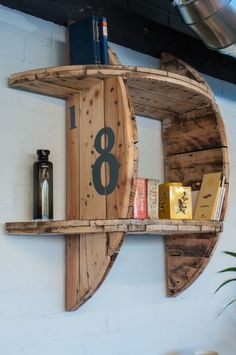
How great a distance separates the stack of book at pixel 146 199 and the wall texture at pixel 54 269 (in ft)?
1.00

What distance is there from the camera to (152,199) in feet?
6.06

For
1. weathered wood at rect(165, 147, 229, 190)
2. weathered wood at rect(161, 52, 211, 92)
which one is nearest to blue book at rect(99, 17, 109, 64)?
weathered wood at rect(161, 52, 211, 92)

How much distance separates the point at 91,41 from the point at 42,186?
0.56m

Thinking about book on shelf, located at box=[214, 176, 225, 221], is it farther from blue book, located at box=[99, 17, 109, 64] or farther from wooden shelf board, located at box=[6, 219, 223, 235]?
blue book, located at box=[99, 17, 109, 64]

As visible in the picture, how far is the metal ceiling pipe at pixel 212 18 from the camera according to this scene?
1.83 metres

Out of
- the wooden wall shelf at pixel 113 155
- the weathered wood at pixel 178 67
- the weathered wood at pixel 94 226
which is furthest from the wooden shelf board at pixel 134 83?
the weathered wood at pixel 94 226

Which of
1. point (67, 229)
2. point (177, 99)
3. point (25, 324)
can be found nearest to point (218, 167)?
point (177, 99)

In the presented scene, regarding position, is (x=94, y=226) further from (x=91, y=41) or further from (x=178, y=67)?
(x=178, y=67)

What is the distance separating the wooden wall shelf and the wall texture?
6 cm

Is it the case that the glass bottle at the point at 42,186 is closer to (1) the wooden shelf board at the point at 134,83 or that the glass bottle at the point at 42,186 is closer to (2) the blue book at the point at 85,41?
(1) the wooden shelf board at the point at 134,83

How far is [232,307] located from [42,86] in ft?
5.04

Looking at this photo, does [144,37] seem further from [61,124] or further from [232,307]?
[232,307]

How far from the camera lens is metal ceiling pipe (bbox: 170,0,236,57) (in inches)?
71.9

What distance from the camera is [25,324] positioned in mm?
1744
